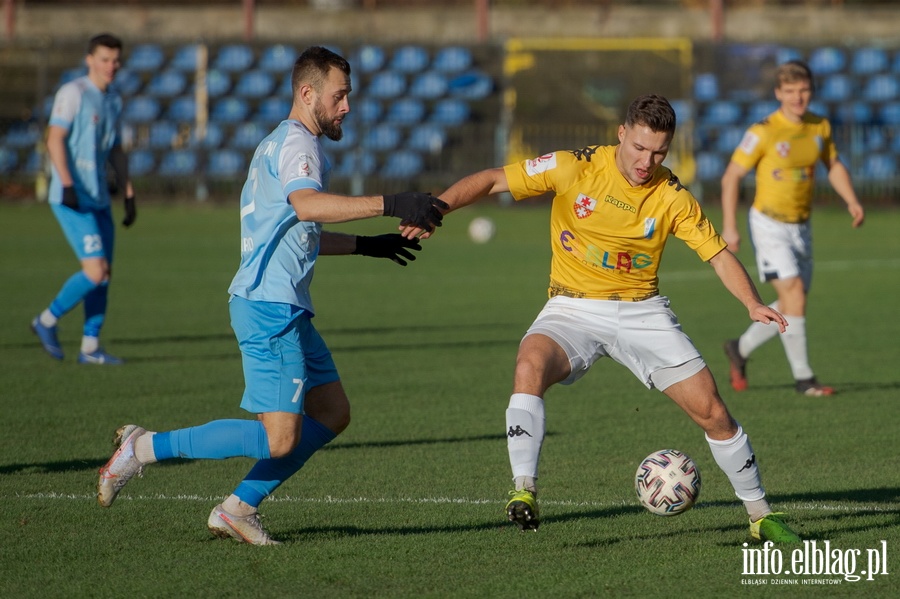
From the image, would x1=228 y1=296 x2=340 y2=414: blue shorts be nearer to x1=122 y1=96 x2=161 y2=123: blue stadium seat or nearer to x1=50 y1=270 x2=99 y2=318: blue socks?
x1=50 y1=270 x2=99 y2=318: blue socks

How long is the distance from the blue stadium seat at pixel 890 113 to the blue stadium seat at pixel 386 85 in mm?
10060

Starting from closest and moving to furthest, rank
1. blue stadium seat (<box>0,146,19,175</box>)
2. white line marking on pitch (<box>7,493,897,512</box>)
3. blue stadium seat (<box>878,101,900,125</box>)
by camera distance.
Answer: white line marking on pitch (<box>7,493,897,512</box>), blue stadium seat (<box>878,101,900,125</box>), blue stadium seat (<box>0,146,19,175</box>)

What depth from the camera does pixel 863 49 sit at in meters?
28.1

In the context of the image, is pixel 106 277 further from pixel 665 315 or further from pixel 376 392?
pixel 665 315

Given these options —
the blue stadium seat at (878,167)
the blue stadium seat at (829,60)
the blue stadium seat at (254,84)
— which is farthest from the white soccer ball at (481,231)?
the blue stadium seat at (829,60)

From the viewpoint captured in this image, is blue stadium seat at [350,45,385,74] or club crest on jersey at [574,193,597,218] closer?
club crest on jersey at [574,193,597,218]

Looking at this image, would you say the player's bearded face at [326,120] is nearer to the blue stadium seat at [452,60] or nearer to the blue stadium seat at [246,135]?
the blue stadium seat at [246,135]

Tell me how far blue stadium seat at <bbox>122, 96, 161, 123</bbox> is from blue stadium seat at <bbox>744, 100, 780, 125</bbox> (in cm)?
1263

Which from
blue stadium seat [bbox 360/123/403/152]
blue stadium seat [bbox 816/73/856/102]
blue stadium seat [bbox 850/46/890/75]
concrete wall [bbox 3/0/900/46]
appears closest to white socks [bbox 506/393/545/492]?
blue stadium seat [bbox 360/123/403/152]

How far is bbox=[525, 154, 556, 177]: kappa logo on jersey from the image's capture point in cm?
588

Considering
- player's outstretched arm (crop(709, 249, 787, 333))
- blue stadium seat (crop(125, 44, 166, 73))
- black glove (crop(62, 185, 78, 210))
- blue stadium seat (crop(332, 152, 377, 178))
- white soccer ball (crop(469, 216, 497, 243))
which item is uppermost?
blue stadium seat (crop(125, 44, 166, 73))

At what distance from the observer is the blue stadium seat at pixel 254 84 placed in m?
28.8

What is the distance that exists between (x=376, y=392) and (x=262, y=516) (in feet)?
12.1

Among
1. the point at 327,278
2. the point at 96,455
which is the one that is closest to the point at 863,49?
the point at 327,278
